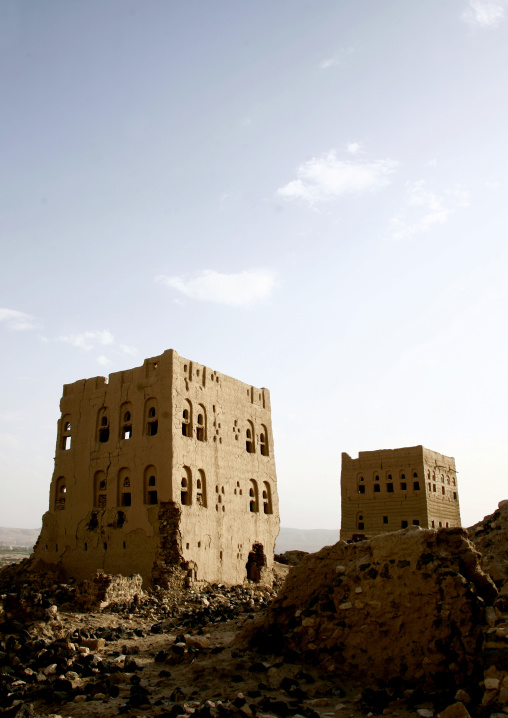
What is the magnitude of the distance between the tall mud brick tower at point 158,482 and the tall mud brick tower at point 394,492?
9820mm

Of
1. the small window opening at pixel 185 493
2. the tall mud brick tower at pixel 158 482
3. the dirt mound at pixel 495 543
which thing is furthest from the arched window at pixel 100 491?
the dirt mound at pixel 495 543

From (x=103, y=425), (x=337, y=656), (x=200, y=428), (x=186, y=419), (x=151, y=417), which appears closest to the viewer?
(x=337, y=656)

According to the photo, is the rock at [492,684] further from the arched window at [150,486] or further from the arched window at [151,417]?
the arched window at [151,417]

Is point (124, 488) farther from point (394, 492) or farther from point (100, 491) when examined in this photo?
point (394, 492)

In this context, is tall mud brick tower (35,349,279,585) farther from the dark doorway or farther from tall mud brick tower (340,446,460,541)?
tall mud brick tower (340,446,460,541)

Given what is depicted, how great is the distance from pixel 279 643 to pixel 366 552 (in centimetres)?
234

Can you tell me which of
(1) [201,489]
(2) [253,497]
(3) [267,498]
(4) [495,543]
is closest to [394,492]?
(3) [267,498]

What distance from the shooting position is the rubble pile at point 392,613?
914 centimetres

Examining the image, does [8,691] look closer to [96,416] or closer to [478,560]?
[478,560]

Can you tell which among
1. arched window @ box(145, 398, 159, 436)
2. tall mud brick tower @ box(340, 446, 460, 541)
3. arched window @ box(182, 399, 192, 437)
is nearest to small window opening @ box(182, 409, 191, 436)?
arched window @ box(182, 399, 192, 437)

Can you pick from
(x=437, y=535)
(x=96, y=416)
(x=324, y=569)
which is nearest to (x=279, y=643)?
(x=324, y=569)

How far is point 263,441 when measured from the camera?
1185 inches

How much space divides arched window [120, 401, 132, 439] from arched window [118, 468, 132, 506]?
5.25 ft

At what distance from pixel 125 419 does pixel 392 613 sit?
1761 cm
